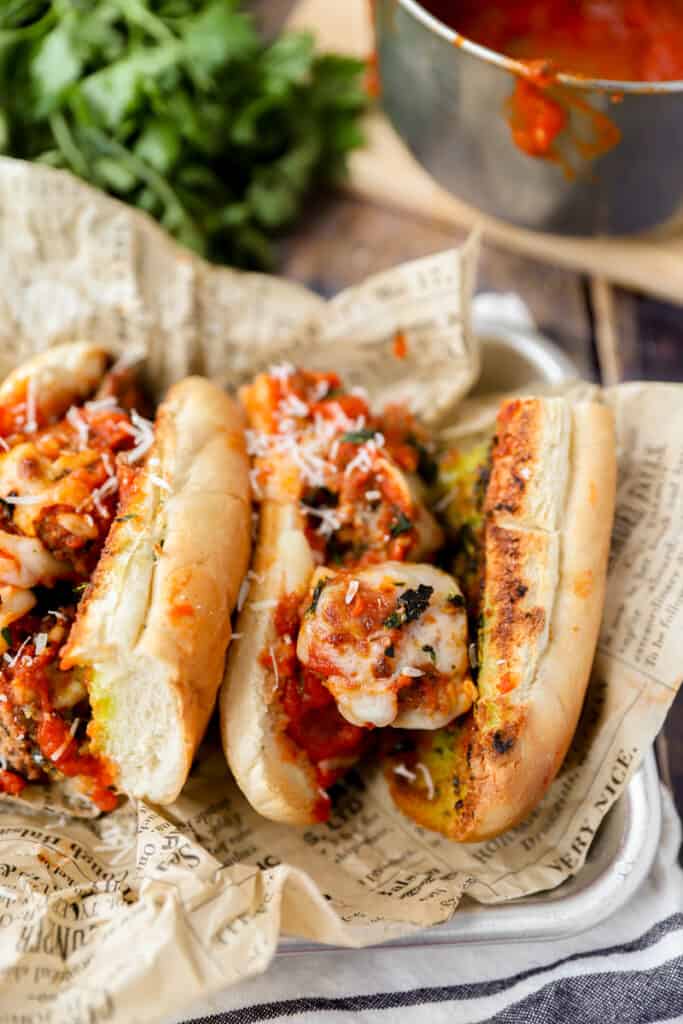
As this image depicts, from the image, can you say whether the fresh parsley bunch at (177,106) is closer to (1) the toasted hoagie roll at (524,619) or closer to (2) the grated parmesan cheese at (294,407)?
(2) the grated parmesan cheese at (294,407)

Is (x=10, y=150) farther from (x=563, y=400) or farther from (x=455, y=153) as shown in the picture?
(x=563, y=400)

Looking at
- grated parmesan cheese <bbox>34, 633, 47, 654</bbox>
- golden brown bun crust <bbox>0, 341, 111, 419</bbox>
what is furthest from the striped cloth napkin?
golden brown bun crust <bbox>0, 341, 111, 419</bbox>

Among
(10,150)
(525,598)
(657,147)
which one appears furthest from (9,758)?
(657,147)

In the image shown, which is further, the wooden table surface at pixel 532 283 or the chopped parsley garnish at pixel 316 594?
the wooden table surface at pixel 532 283

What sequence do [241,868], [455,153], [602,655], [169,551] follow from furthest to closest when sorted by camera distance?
1. [455,153]
2. [602,655]
3. [169,551]
4. [241,868]

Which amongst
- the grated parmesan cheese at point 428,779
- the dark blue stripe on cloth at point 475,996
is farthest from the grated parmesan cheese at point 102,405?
the dark blue stripe on cloth at point 475,996

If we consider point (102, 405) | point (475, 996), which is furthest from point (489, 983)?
point (102, 405)

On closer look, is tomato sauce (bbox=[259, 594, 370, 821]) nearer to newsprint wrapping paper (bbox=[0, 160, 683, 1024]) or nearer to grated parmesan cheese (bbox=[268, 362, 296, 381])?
newsprint wrapping paper (bbox=[0, 160, 683, 1024])
